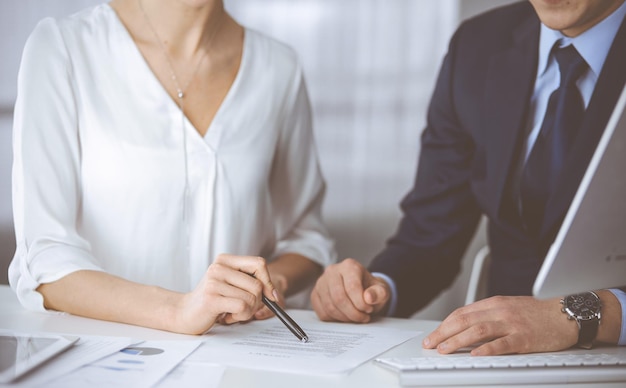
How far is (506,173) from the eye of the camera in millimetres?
1604

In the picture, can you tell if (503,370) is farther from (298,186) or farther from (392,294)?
(298,186)

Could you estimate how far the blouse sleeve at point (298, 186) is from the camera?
1775mm

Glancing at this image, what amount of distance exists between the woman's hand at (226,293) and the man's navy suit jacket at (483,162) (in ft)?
1.93

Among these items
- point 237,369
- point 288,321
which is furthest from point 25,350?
point 288,321

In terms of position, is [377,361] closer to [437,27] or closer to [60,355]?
[60,355]

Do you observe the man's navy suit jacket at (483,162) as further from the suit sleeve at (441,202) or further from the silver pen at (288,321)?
the silver pen at (288,321)

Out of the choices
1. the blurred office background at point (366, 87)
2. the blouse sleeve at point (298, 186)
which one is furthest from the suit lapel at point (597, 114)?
the blurred office background at point (366, 87)

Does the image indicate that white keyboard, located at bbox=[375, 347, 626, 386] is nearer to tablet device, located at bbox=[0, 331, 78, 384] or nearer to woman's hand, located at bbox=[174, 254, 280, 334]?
woman's hand, located at bbox=[174, 254, 280, 334]

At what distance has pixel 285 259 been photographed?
1717 mm

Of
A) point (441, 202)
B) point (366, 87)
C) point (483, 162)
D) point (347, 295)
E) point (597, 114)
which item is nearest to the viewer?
point (347, 295)

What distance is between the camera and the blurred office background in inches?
142

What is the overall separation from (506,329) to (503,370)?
0.49 ft

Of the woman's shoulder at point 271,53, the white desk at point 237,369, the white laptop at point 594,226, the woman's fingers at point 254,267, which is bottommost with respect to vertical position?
the white desk at point 237,369

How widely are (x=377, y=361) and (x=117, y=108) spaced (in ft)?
2.65
